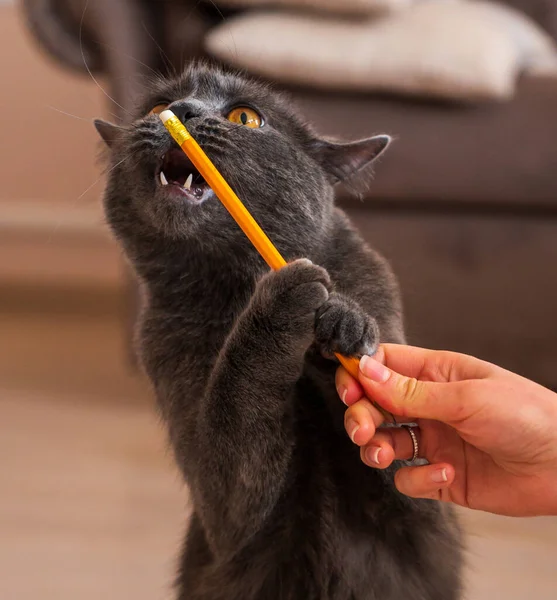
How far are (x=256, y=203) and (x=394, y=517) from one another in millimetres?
449

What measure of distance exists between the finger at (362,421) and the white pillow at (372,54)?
3.77 feet

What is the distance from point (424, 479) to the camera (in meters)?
0.81

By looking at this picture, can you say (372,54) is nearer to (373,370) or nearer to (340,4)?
(340,4)

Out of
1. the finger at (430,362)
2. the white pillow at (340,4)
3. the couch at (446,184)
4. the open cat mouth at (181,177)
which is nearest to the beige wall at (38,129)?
the couch at (446,184)

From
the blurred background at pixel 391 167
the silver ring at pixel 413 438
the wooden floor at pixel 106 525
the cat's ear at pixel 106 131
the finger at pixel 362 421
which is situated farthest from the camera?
the blurred background at pixel 391 167

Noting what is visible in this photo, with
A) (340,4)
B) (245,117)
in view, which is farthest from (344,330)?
(340,4)

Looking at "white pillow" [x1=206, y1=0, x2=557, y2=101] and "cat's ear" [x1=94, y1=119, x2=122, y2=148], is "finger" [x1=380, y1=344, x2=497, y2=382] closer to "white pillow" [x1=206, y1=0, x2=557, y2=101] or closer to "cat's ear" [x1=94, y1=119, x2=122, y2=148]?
"cat's ear" [x1=94, y1=119, x2=122, y2=148]

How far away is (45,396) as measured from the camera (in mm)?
2219

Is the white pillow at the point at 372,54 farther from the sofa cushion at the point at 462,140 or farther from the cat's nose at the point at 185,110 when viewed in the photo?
the cat's nose at the point at 185,110

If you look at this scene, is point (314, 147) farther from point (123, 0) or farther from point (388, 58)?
point (123, 0)

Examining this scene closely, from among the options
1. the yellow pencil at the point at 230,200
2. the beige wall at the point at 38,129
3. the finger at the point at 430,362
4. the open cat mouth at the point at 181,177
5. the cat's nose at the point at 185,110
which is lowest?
the finger at the point at 430,362

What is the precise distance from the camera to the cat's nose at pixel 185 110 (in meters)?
0.90

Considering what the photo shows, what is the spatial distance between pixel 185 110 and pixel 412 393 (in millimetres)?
453

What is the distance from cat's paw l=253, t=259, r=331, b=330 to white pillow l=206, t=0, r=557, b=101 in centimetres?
106
